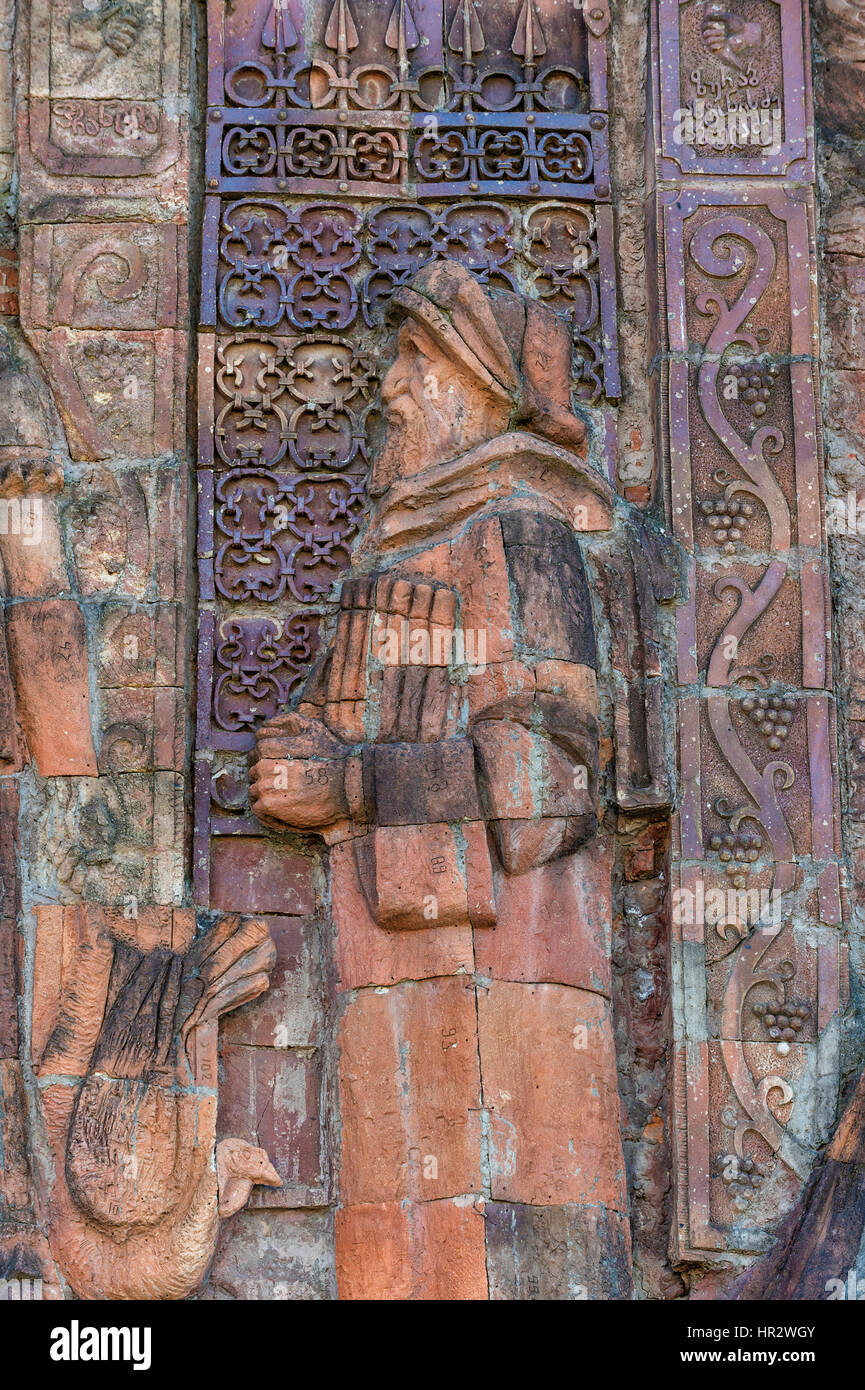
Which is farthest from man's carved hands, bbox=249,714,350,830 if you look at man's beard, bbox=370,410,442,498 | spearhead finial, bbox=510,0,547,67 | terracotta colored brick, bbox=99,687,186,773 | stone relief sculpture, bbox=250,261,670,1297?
spearhead finial, bbox=510,0,547,67

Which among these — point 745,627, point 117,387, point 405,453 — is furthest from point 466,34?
point 745,627

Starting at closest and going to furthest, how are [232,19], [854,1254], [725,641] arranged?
[854,1254] < [725,641] < [232,19]

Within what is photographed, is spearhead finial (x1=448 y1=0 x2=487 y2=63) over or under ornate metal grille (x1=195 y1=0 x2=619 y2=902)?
over

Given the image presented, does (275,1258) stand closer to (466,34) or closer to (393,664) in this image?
(393,664)

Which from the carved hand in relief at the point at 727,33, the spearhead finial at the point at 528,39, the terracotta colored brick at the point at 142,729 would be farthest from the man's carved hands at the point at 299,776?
the carved hand in relief at the point at 727,33

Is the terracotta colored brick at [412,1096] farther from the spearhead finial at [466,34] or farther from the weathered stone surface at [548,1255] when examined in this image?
the spearhead finial at [466,34]

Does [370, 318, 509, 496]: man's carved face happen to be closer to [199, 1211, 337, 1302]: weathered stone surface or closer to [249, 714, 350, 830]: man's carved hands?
[249, 714, 350, 830]: man's carved hands

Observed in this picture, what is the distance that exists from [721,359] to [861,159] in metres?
1.05

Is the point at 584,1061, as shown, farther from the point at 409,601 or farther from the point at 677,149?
the point at 677,149

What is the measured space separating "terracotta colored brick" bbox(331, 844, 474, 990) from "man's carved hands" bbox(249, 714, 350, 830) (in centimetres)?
17

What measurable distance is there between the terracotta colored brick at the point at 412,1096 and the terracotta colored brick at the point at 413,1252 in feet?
0.19

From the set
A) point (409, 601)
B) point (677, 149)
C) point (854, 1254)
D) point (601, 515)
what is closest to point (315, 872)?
point (409, 601)

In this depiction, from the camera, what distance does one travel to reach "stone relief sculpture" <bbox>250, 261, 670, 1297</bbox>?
8.45 metres

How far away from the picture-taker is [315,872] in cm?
882
